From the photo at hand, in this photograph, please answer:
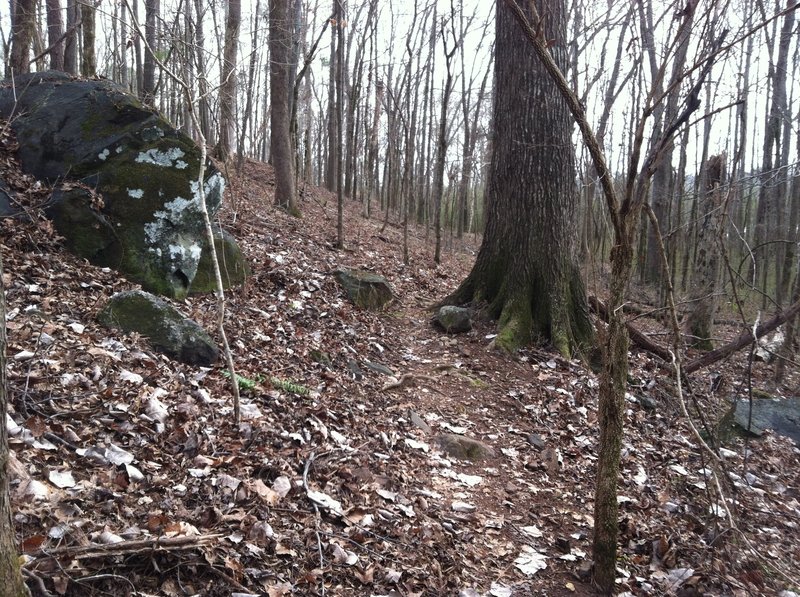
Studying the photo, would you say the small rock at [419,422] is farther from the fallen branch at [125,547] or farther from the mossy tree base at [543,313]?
→ the fallen branch at [125,547]

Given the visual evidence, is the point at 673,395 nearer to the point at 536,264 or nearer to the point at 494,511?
the point at 536,264

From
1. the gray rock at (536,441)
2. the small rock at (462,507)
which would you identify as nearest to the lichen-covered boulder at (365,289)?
the gray rock at (536,441)

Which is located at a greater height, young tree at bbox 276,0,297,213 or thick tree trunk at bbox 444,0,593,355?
young tree at bbox 276,0,297,213

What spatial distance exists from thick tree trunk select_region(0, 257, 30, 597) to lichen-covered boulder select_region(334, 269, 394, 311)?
19.8 ft

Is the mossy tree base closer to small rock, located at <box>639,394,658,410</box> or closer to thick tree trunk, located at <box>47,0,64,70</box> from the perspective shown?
small rock, located at <box>639,394,658,410</box>

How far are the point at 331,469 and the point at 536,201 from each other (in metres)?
4.55

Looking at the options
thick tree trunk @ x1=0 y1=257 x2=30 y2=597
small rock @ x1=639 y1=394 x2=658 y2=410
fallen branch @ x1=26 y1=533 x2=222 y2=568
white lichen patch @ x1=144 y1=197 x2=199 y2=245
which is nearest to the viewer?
thick tree trunk @ x1=0 y1=257 x2=30 y2=597

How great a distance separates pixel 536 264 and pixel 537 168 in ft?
4.10

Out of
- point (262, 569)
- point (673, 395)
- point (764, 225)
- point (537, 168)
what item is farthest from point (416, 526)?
point (764, 225)

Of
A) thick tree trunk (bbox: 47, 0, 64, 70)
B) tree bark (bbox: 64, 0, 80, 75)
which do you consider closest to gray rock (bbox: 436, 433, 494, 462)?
tree bark (bbox: 64, 0, 80, 75)

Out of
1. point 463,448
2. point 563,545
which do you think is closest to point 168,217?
point 463,448

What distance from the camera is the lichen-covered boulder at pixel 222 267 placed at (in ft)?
19.5

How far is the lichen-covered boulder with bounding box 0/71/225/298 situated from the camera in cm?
535

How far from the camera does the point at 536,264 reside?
6.66m
